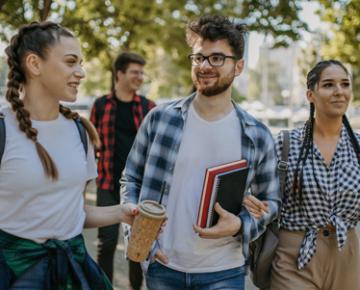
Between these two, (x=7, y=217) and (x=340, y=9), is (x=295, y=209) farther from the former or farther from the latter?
(x=340, y=9)

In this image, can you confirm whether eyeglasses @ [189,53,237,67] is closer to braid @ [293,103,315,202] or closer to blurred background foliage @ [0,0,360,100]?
braid @ [293,103,315,202]

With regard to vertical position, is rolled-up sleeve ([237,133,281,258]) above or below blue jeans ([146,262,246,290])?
above

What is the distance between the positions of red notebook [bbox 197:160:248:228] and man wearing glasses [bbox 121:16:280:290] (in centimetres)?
13

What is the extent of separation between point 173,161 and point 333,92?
112cm

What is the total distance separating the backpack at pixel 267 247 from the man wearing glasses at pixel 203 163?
39cm

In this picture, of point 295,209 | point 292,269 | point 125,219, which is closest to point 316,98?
point 295,209

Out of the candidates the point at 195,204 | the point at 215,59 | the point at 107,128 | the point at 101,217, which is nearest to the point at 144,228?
the point at 101,217

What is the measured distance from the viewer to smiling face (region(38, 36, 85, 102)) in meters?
2.41

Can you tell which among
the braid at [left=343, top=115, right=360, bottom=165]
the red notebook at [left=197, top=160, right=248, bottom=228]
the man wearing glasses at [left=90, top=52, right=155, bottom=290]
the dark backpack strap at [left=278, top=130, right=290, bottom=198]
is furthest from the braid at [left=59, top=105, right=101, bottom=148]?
the man wearing glasses at [left=90, top=52, right=155, bottom=290]

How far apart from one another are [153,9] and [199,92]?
37.7ft

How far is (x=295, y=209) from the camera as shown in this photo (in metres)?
3.12

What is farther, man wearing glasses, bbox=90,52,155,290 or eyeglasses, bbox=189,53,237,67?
man wearing glasses, bbox=90,52,155,290

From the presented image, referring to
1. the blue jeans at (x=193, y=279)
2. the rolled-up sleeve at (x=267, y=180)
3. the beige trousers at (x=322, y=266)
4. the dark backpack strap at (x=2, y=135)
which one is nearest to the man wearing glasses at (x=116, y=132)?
the beige trousers at (x=322, y=266)

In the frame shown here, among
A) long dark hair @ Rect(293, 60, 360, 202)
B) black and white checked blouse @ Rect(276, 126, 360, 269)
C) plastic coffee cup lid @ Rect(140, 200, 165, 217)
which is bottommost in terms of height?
black and white checked blouse @ Rect(276, 126, 360, 269)
